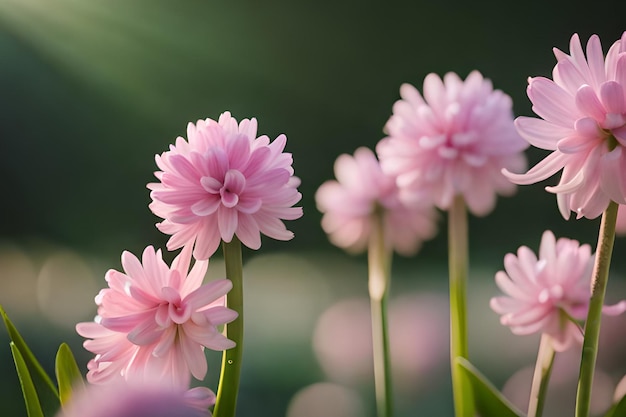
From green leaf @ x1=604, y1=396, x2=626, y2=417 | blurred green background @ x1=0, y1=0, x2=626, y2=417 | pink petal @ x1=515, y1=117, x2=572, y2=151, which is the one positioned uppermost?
blurred green background @ x1=0, y1=0, x2=626, y2=417

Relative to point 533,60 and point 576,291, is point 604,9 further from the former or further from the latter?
point 576,291

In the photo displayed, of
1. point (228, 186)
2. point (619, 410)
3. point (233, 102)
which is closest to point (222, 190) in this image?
point (228, 186)

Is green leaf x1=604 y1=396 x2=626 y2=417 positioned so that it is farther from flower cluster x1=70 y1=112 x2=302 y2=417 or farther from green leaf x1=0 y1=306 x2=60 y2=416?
green leaf x1=0 y1=306 x2=60 y2=416

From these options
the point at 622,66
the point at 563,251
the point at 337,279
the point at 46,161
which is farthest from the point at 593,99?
the point at 46,161

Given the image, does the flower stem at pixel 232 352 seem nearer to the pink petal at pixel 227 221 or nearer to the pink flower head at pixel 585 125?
the pink petal at pixel 227 221

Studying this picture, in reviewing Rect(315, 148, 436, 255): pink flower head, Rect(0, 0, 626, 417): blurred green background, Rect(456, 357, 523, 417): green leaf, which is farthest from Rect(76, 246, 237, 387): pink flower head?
Rect(0, 0, 626, 417): blurred green background

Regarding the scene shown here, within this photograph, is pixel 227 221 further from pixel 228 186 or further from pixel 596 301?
pixel 596 301

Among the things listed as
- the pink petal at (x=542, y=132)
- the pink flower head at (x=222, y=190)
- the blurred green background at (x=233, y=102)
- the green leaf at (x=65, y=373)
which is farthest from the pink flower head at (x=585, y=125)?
the blurred green background at (x=233, y=102)
